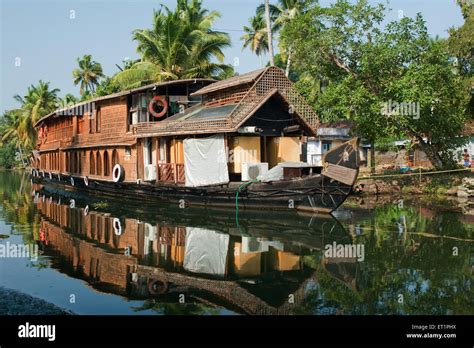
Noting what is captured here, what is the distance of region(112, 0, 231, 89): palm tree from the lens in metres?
24.7

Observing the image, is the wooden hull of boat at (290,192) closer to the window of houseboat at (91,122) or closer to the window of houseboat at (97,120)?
the window of houseboat at (97,120)

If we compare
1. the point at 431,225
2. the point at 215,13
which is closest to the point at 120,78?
the point at 215,13

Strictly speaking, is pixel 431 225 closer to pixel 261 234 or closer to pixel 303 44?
pixel 261 234

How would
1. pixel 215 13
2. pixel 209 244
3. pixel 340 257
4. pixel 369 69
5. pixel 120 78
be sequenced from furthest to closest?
pixel 215 13 < pixel 120 78 < pixel 369 69 < pixel 209 244 < pixel 340 257

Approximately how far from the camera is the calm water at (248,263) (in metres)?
6.58

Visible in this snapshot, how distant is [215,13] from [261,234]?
2044cm

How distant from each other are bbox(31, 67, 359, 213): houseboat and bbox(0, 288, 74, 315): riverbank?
8.58 m

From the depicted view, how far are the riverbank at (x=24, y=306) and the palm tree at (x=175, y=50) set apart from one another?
19.3m

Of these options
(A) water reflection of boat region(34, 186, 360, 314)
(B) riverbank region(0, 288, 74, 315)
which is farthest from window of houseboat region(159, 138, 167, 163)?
(B) riverbank region(0, 288, 74, 315)

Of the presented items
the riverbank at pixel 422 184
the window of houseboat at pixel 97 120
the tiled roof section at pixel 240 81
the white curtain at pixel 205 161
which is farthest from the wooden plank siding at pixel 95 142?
the riverbank at pixel 422 184

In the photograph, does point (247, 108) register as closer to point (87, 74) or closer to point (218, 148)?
point (218, 148)

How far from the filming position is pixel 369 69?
18.8 m

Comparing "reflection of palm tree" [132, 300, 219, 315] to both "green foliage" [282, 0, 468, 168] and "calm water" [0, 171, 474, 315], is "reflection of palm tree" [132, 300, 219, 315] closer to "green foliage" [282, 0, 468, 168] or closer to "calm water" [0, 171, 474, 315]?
"calm water" [0, 171, 474, 315]

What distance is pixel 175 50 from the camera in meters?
24.9
